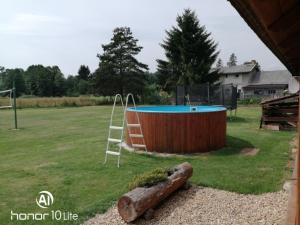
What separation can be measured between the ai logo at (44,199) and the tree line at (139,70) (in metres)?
29.8

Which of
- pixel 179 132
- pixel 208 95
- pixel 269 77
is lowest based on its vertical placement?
pixel 179 132

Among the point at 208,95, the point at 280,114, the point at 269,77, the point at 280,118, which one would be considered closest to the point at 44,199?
the point at 280,118

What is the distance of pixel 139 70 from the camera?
49.3m

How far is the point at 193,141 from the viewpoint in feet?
29.2

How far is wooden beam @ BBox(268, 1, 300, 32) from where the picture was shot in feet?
5.73

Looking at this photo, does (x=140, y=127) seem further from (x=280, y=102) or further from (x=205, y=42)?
(x=205, y=42)

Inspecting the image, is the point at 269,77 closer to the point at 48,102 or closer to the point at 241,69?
the point at 241,69

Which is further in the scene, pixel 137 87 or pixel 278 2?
pixel 137 87

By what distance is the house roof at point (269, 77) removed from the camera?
1994 inches

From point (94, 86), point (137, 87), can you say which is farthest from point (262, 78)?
point (94, 86)

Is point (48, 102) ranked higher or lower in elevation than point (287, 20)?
lower

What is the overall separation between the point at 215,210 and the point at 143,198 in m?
1.04

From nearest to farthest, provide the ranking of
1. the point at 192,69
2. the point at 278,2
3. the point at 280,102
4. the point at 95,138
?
the point at 278,2 → the point at 95,138 → the point at 280,102 → the point at 192,69

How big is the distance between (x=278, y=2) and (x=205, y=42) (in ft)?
116
